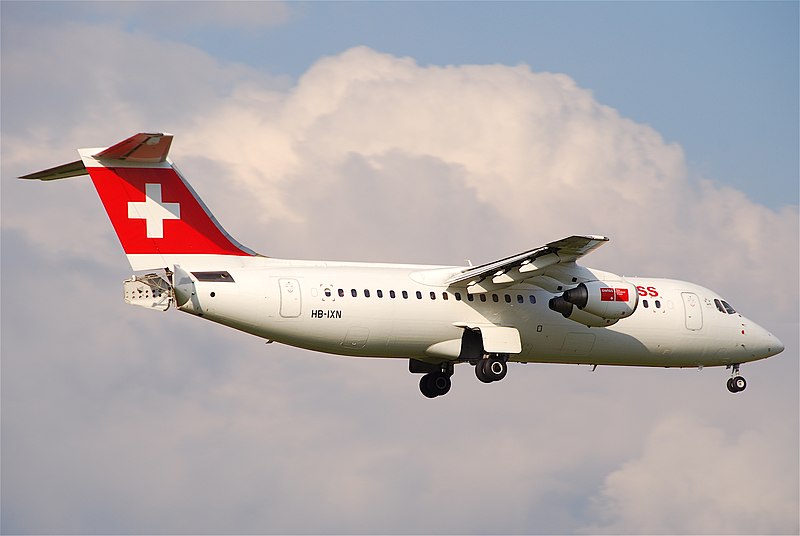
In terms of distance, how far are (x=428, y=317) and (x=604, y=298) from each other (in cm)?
395

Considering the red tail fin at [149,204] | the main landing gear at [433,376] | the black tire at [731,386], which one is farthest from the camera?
the black tire at [731,386]

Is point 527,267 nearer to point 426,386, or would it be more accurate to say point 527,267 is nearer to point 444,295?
point 444,295

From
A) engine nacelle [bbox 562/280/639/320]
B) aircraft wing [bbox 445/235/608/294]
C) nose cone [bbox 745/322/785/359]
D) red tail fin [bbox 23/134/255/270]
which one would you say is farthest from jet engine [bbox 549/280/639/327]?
red tail fin [bbox 23/134/255/270]

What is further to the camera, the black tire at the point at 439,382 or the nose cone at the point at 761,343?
the nose cone at the point at 761,343

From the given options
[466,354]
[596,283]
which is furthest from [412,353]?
[596,283]

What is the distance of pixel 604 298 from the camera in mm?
31672

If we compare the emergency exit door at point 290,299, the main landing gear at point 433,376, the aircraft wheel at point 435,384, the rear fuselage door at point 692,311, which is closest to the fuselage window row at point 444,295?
the emergency exit door at point 290,299

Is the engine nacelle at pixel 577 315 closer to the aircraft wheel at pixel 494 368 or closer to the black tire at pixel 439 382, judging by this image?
the aircraft wheel at pixel 494 368

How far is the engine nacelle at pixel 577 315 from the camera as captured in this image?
32125 mm

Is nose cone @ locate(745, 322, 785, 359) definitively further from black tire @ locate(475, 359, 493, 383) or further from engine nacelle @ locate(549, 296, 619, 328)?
black tire @ locate(475, 359, 493, 383)

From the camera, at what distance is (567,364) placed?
35031 millimetres

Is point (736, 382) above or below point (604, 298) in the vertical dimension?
below

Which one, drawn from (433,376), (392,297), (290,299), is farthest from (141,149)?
(433,376)

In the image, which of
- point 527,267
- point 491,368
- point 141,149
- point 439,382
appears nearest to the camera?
point 141,149
